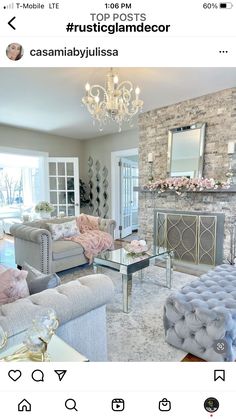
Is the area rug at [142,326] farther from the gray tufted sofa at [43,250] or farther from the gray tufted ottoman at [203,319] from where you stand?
the gray tufted sofa at [43,250]

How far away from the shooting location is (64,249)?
303cm

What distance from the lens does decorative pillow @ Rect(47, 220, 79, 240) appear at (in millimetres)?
3278

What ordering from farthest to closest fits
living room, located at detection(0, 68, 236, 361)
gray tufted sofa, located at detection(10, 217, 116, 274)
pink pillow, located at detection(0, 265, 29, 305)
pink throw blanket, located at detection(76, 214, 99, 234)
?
pink throw blanket, located at detection(76, 214, 99, 234) → gray tufted sofa, located at detection(10, 217, 116, 274) → living room, located at detection(0, 68, 236, 361) → pink pillow, located at detection(0, 265, 29, 305)

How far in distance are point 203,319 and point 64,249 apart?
199 centimetres

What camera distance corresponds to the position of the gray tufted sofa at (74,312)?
0.96 metres

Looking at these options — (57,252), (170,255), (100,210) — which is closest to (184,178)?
(170,255)

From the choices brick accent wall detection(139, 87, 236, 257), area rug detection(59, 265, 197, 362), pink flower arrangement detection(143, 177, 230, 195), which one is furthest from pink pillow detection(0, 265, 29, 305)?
brick accent wall detection(139, 87, 236, 257)
